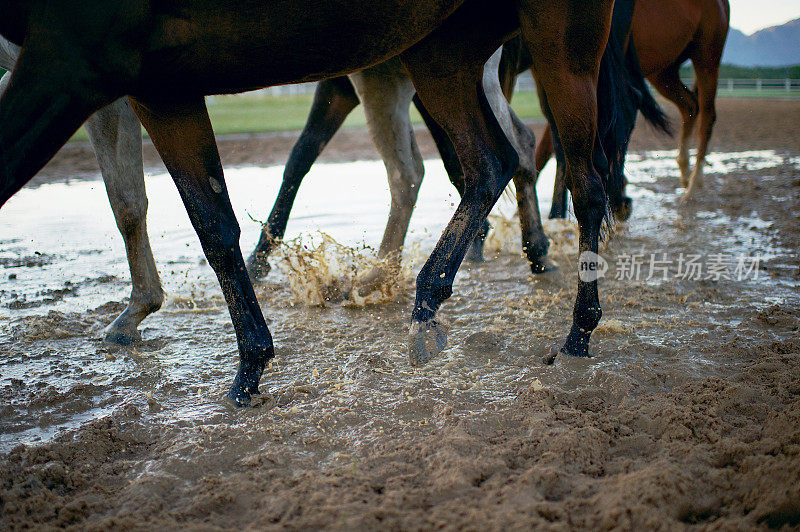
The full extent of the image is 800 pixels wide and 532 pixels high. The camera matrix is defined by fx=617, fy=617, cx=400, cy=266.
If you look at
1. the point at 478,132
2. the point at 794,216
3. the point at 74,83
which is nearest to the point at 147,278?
the point at 74,83

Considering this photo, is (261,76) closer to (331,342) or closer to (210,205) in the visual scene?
(210,205)

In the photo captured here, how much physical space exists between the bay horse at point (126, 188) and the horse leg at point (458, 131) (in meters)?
Answer: 1.36

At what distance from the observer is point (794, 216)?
5469 millimetres

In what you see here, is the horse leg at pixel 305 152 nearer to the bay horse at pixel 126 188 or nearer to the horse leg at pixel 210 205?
the bay horse at pixel 126 188

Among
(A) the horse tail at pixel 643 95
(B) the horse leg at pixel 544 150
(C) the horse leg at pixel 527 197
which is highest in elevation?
(A) the horse tail at pixel 643 95

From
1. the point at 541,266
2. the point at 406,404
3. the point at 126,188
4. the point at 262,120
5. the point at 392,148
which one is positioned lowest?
the point at 406,404

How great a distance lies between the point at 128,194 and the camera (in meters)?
3.04

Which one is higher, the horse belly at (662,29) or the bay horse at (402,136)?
the horse belly at (662,29)

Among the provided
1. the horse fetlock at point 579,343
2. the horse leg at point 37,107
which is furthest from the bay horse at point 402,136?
the horse leg at point 37,107

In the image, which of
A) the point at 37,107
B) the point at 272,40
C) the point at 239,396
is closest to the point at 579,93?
the point at 272,40

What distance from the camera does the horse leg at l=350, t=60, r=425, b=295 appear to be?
12.4 ft

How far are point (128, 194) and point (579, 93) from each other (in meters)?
2.16

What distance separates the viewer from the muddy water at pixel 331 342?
224cm

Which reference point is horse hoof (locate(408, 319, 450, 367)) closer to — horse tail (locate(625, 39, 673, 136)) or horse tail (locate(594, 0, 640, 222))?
horse tail (locate(594, 0, 640, 222))
